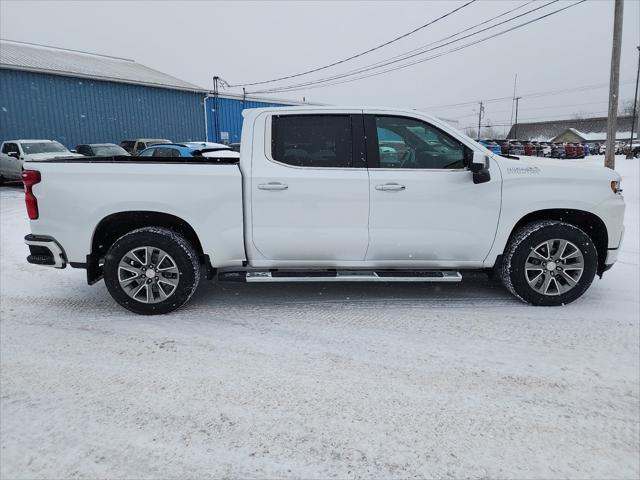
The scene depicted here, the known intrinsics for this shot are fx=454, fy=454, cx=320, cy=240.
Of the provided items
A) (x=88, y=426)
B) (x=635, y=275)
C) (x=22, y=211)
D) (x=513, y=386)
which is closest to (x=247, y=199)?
(x=88, y=426)

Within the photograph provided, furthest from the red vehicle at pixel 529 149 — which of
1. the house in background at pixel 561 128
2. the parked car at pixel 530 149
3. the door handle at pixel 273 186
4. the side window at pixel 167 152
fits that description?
the house in background at pixel 561 128

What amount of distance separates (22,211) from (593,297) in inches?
463

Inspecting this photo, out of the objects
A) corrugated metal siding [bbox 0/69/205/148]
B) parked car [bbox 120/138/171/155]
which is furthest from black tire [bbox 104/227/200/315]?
corrugated metal siding [bbox 0/69/205/148]

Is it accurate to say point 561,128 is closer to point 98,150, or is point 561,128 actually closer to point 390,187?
point 98,150

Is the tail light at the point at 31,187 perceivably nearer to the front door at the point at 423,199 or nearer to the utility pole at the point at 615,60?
the front door at the point at 423,199

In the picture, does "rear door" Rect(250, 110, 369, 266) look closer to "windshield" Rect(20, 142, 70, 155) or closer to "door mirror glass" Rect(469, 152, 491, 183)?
"door mirror glass" Rect(469, 152, 491, 183)

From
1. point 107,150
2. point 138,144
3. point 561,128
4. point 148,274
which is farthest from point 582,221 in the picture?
point 561,128

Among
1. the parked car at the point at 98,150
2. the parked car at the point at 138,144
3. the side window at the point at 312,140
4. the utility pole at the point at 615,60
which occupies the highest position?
the utility pole at the point at 615,60

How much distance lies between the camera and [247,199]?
4.20 meters

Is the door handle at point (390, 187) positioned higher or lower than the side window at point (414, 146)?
lower

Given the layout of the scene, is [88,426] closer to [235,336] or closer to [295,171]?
[235,336]

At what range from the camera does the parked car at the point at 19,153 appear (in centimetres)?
1598

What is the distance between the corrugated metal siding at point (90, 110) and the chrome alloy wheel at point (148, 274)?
74.0ft

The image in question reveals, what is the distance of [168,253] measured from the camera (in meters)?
4.24
